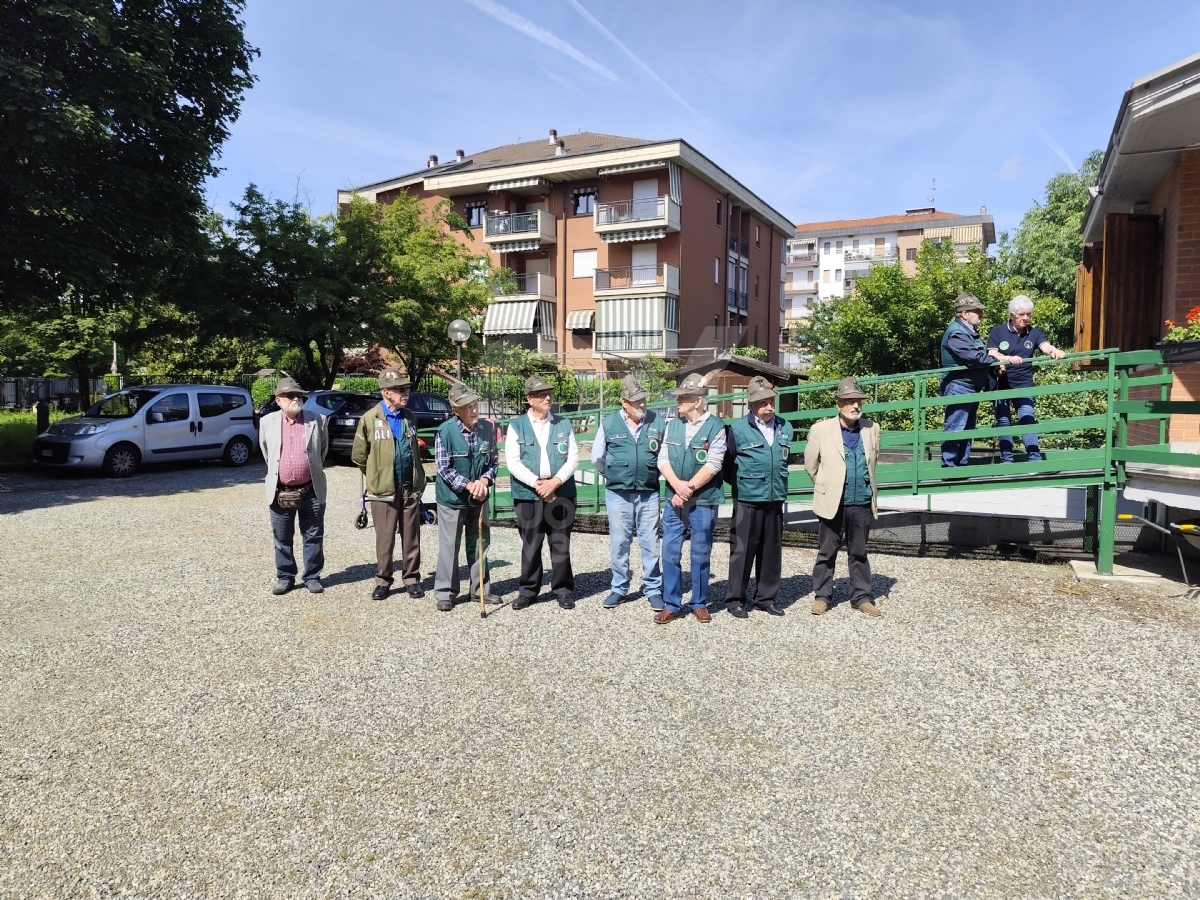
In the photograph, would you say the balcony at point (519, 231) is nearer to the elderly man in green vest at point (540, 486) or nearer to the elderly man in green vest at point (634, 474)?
the elderly man in green vest at point (540, 486)

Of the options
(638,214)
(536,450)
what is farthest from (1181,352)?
(638,214)

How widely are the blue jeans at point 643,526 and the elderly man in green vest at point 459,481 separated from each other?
101 cm

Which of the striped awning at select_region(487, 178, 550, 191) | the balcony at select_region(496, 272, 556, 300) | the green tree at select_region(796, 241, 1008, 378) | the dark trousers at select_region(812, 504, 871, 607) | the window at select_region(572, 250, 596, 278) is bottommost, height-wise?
the dark trousers at select_region(812, 504, 871, 607)

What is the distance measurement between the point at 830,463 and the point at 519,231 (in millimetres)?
31930

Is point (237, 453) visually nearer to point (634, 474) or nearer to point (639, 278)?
point (634, 474)

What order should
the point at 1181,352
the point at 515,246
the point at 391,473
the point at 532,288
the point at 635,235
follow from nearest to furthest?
the point at 1181,352 → the point at 391,473 → the point at 635,235 → the point at 515,246 → the point at 532,288

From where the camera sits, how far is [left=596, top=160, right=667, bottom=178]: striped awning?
3275 cm

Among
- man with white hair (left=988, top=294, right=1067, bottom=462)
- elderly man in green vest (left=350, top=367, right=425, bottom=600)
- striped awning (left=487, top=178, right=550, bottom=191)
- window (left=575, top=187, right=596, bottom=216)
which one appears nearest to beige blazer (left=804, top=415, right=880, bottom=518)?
man with white hair (left=988, top=294, right=1067, bottom=462)

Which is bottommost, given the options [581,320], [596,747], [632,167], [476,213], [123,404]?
[596,747]

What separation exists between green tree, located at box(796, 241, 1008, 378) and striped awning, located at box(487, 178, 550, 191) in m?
16.7

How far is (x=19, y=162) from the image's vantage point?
12.4m

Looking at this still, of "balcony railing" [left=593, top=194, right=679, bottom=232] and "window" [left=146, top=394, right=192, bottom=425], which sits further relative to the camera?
"balcony railing" [left=593, top=194, right=679, bottom=232]

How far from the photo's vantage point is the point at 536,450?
615cm

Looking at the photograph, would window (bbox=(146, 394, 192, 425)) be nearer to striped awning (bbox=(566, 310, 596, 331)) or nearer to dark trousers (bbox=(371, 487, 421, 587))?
dark trousers (bbox=(371, 487, 421, 587))
